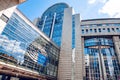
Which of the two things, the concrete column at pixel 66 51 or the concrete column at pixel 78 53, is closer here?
the concrete column at pixel 78 53

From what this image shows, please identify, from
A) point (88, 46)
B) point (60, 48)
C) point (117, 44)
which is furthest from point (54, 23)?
point (117, 44)

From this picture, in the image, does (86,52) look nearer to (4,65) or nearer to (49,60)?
(49,60)

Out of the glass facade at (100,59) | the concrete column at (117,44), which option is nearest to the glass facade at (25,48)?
the glass facade at (100,59)

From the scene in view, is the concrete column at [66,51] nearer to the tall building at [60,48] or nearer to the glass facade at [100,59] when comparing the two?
the tall building at [60,48]

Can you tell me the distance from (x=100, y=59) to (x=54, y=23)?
1836cm

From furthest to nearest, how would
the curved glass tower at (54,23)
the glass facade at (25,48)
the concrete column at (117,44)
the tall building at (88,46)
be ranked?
the curved glass tower at (54,23)
the concrete column at (117,44)
the tall building at (88,46)
the glass facade at (25,48)

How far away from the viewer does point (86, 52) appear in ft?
95.7

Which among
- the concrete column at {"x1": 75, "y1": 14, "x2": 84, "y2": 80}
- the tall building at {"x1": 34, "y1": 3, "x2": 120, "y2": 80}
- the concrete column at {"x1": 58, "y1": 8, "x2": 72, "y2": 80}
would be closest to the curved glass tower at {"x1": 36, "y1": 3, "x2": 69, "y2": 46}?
the tall building at {"x1": 34, "y1": 3, "x2": 120, "y2": 80}

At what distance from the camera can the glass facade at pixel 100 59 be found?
25.4 m

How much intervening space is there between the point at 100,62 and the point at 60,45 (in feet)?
37.7

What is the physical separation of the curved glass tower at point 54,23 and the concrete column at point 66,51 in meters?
1.85

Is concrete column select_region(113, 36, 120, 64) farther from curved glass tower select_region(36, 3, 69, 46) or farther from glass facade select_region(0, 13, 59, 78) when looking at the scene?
glass facade select_region(0, 13, 59, 78)

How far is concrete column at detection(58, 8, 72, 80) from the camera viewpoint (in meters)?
24.5

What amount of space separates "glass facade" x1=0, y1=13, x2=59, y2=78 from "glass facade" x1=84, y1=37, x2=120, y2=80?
31.7ft
